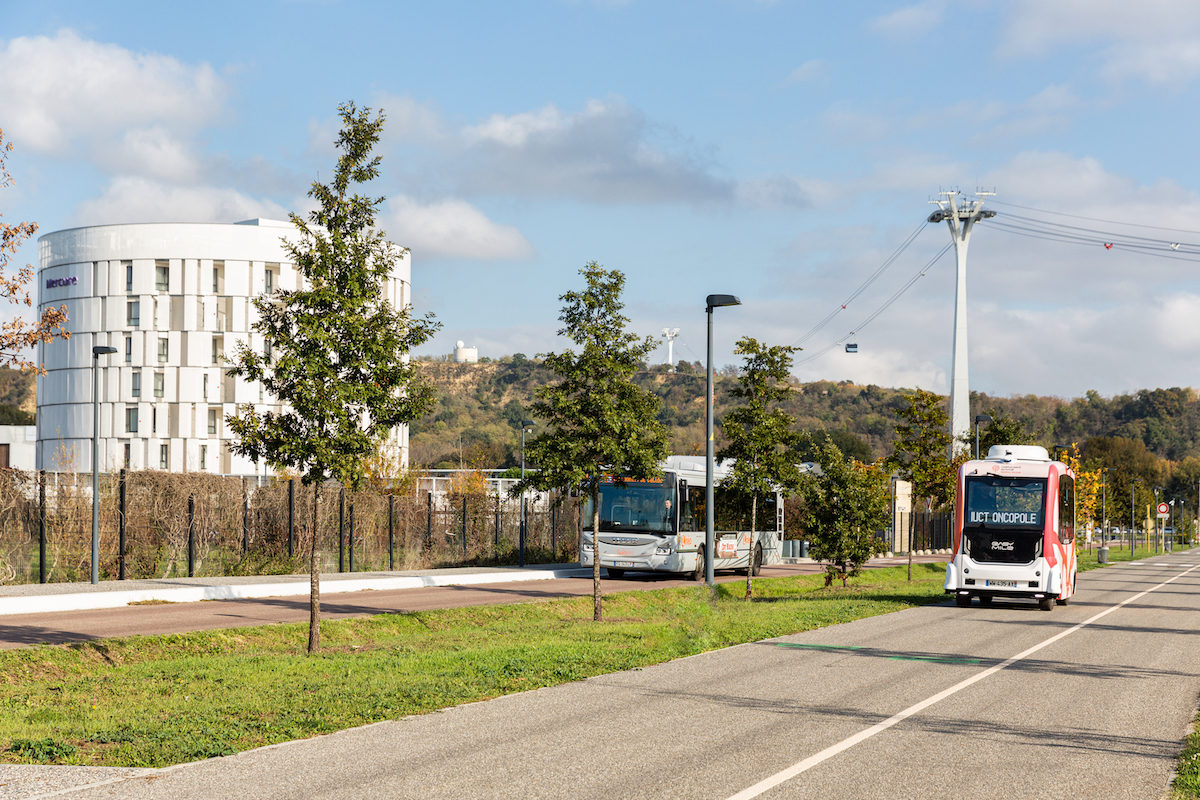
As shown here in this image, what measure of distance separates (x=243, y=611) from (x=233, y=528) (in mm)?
9605

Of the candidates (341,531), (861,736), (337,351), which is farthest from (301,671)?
(341,531)

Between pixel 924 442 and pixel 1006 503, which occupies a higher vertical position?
pixel 924 442

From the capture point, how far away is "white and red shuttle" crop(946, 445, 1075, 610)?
23125 millimetres

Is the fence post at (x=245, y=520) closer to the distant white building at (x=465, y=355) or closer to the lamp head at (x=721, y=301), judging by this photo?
→ the lamp head at (x=721, y=301)

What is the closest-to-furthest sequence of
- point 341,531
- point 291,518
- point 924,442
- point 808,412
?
point 291,518, point 341,531, point 924,442, point 808,412

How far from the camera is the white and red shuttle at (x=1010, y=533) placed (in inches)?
910

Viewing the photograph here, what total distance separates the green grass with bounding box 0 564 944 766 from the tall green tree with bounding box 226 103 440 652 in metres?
2.02

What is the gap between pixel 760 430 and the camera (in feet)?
85.8

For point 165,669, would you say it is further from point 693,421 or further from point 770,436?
point 693,421

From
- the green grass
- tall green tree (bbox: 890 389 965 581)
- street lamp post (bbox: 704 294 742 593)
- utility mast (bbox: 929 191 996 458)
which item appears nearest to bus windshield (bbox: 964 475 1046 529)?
the green grass

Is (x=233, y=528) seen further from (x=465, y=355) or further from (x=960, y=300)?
(x=465, y=355)

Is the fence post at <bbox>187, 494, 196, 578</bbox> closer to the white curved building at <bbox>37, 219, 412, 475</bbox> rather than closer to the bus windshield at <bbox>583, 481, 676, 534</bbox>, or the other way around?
the bus windshield at <bbox>583, 481, 676, 534</bbox>

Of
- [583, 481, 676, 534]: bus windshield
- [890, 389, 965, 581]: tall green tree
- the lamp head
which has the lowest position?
[583, 481, 676, 534]: bus windshield

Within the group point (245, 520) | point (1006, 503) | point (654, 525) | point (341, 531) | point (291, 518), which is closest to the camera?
point (1006, 503)
